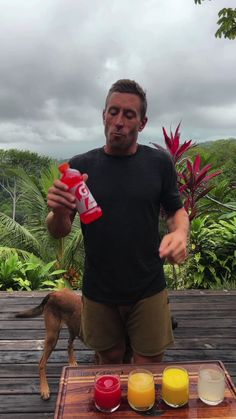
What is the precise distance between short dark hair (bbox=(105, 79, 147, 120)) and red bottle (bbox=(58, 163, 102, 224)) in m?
Result: 0.60

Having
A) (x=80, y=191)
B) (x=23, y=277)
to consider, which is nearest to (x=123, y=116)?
(x=80, y=191)

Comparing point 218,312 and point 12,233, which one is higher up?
point 12,233

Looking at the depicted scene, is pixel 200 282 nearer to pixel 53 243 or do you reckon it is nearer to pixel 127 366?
pixel 53 243

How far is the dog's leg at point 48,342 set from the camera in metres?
2.91

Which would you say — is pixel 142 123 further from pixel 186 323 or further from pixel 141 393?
pixel 186 323

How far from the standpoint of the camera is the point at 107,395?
5.71 feet

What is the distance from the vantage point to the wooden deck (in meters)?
2.97

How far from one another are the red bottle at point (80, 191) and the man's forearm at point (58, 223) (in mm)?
267

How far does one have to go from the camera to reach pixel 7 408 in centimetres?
285

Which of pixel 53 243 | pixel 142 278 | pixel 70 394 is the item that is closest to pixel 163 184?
pixel 142 278

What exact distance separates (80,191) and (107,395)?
3.12 feet

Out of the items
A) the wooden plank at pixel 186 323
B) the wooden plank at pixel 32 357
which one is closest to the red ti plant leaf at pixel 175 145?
the wooden plank at pixel 186 323

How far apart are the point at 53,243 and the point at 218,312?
3722mm

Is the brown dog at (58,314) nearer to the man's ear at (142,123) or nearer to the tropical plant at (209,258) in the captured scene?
the man's ear at (142,123)
